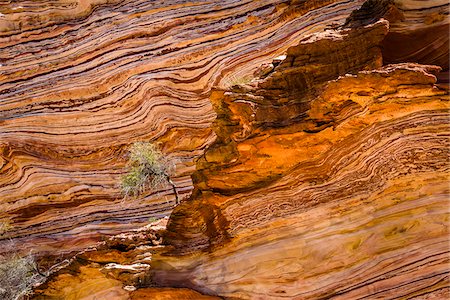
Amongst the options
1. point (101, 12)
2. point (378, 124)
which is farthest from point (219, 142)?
point (101, 12)

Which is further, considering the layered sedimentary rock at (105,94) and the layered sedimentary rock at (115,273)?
the layered sedimentary rock at (105,94)

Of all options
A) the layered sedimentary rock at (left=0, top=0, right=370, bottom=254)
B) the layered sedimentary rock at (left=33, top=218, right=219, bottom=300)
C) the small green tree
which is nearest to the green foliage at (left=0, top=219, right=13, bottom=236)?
the layered sedimentary rock at (left=0, top=0, right=370, bottom=254)

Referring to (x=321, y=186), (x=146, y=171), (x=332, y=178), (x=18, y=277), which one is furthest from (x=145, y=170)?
(x=332, y=178)

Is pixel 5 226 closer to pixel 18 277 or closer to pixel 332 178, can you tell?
pixel 18 277

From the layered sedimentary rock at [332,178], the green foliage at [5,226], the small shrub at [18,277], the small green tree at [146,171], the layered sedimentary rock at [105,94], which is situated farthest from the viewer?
the green foliage at [5,226]

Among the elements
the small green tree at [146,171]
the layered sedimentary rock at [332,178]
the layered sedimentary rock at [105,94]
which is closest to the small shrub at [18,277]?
the layered sedimentary rock at [105,94]

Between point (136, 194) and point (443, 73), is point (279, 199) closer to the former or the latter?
point (443, 73)

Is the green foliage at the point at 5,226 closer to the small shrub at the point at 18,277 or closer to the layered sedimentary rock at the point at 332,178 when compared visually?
the small shrub at the point at 18,277
